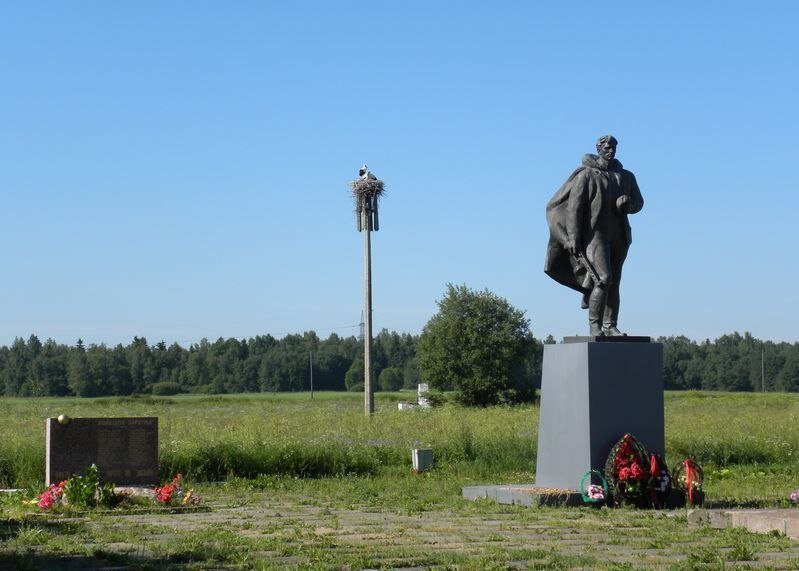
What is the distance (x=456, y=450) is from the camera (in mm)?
22047

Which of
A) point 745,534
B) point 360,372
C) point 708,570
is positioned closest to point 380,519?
point 745,534

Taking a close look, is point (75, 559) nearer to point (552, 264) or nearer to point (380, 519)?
point (380, 519)

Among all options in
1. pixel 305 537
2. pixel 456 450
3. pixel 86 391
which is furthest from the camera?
pixel 86 391

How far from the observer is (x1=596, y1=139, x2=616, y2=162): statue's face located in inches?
608

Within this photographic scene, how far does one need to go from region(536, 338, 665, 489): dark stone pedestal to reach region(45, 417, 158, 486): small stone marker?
585 cm

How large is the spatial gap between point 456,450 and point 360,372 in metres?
87.5

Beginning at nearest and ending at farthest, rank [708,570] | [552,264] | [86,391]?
[708,570]
[552,264]
[86,391]

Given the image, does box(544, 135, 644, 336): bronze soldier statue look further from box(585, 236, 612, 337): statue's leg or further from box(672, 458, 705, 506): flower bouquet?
box(672, 458, 705, 506): flower bouquet

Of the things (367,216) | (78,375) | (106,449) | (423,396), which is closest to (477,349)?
(423,396)

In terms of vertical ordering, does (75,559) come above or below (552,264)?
below

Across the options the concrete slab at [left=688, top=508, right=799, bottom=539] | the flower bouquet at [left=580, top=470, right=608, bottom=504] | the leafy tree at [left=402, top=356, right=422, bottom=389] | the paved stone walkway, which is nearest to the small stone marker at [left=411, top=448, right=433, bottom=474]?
the paved stone walkway

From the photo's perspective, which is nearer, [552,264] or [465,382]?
[552,264]

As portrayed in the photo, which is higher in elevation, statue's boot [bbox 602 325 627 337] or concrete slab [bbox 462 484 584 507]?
statue's boot [bbox 602 325 627 337]

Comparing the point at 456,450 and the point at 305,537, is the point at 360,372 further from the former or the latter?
the point at 305,537
